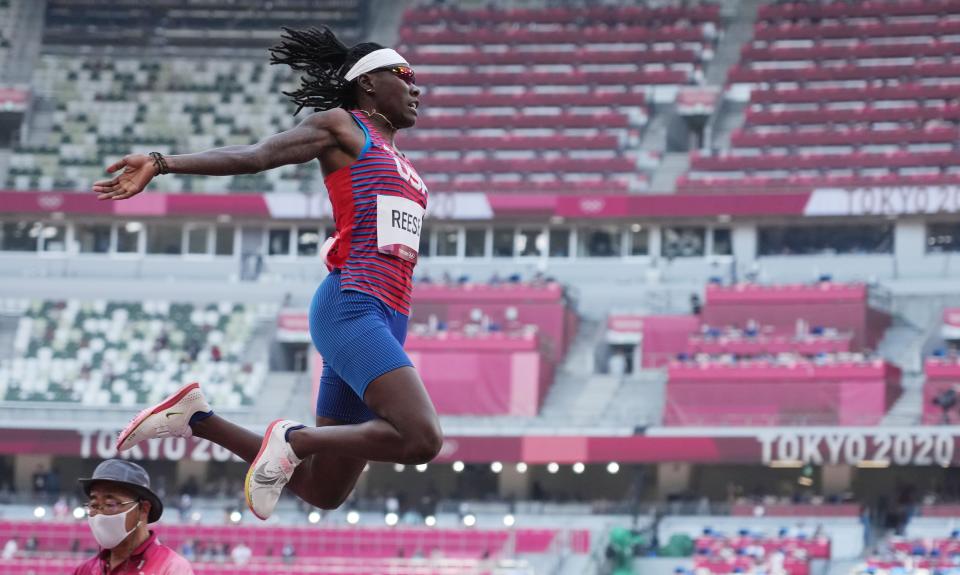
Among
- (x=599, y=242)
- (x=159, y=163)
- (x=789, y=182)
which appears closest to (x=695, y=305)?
(x=789, y=182)

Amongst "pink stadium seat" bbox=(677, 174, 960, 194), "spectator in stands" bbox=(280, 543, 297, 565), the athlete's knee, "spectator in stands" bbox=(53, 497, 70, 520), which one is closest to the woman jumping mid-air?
the athlete's knee

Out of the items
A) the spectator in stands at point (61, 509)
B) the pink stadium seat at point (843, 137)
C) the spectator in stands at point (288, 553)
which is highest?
the pink stadium seat at point (843, 137)

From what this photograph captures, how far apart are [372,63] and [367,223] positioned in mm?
702

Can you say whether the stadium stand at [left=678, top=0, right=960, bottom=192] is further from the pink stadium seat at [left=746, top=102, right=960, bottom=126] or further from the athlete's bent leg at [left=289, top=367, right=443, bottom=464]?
the athlete's bent leg at [left=289, top=367, right=443, bottom=464]

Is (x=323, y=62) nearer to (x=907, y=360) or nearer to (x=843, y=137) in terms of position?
(x=907, y=360)

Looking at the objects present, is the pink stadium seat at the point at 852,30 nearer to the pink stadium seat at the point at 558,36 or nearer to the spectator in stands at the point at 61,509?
the pink stadium seat at the point at 558,36

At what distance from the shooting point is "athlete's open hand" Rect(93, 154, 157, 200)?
6.14 meters

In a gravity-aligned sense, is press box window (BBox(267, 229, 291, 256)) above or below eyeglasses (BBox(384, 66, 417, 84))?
above

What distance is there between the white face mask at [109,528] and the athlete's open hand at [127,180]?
53.5 inches

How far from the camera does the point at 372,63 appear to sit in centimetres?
722

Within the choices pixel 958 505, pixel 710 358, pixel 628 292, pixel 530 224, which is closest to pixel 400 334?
pixel 958 505

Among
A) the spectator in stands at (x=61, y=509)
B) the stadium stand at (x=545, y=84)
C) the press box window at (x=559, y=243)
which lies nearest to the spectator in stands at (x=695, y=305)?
the stadium stand at (x=545, y=84)

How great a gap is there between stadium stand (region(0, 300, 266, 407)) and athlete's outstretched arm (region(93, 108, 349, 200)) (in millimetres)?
33533

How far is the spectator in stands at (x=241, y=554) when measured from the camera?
32.2 meters
